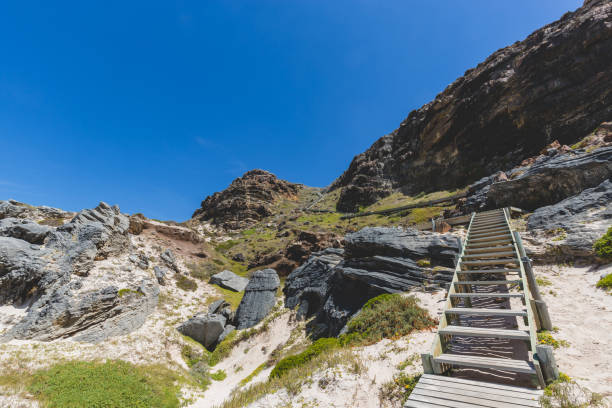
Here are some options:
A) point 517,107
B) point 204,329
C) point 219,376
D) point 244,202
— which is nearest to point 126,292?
point 204,329

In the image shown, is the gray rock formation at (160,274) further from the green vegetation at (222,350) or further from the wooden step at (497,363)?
the wooden step at (497,363)

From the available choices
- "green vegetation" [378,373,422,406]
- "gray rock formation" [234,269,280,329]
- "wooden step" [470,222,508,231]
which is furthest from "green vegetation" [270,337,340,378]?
"gray rock formation" [234,269,280,329]

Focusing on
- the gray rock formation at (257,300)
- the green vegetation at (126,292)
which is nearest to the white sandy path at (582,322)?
the gray rock formation at (257,300)

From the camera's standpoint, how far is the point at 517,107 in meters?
46.1

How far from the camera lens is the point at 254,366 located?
15516 mm

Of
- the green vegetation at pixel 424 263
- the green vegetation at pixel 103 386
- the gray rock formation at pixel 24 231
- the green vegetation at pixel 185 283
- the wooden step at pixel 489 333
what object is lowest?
the green vegetation at pixel 103 386

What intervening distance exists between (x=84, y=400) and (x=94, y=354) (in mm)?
4768

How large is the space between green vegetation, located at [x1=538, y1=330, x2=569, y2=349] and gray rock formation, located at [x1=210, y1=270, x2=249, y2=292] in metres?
27.7

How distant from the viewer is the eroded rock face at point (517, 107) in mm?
37969

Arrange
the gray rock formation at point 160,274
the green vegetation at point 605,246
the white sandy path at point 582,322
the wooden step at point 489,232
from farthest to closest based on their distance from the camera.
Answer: the gray rock formation at point 160,274, the wooden step at point 489,232, the green vegetation at point 605,246, the white sandy path at point 582,322

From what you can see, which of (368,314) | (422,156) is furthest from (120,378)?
(422,156)

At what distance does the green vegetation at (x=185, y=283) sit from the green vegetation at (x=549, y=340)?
26.9 m

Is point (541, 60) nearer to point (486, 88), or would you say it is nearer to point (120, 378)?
point (486, 88)

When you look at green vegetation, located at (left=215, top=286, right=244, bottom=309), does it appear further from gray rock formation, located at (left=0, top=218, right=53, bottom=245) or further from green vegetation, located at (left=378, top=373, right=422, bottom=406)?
green vegetation, located at (left=378, top=373, right=422, bottom=406)
